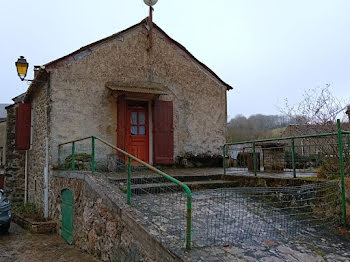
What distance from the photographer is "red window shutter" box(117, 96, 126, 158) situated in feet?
30.2

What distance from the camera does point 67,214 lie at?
7.69 metres

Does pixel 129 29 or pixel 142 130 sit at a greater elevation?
pixel 129 29

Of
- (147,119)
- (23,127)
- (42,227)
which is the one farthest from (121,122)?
(23,127)

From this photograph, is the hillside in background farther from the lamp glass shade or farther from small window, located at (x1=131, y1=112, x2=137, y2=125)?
the lamp glass shade

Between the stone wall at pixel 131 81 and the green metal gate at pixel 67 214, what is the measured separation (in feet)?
4.67

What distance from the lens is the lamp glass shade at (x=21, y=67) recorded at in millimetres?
8992

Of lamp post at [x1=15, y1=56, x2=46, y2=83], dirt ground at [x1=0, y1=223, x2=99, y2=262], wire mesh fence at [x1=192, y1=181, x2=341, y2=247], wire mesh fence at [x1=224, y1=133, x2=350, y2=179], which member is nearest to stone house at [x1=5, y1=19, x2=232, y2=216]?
lamp post at [x1=15, y1=56, x2=46, y2=83]

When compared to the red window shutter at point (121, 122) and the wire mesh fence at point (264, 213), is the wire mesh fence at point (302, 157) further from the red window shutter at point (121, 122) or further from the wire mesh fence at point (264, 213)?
the red window shutter at point (121, 122)

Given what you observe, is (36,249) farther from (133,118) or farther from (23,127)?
(23,127)

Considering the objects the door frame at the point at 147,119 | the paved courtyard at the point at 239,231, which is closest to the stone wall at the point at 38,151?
the door frame at the point at 147,119

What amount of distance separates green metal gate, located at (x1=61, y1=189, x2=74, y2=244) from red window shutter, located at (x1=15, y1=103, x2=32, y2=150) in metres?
3.46

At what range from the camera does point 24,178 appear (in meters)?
11.7

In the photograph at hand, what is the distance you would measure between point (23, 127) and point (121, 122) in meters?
3.76

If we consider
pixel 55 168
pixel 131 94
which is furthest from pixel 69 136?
pixel 131 94
